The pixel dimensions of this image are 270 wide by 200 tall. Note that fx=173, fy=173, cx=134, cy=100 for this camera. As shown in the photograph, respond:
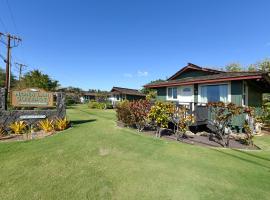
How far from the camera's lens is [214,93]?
481 inches

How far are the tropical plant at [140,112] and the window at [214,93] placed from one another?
5.11m

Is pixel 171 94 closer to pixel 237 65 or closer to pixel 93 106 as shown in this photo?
pixel 93 106

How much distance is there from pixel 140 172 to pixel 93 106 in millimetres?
27225

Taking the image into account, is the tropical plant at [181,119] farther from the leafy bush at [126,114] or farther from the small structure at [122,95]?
the small structure at [122,95]

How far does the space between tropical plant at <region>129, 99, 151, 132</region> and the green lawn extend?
8.54 ft

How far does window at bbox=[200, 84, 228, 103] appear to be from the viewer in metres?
11.5

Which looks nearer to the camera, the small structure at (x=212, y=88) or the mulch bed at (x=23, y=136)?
the mulch bed at (x=23, y=136)

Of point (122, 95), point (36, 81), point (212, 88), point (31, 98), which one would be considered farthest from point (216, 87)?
point (36, 81)

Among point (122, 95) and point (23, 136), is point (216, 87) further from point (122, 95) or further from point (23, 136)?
point (122, 95)

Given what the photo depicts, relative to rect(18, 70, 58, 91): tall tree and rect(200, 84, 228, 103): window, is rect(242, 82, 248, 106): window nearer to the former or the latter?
rect(200, 84, 228, 103): window

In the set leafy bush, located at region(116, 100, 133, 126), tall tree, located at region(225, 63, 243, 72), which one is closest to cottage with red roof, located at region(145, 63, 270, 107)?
leafy bush, located at region(116, 100, 133, 126)

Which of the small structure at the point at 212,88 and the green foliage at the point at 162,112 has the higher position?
the small structure at the point at 212,88

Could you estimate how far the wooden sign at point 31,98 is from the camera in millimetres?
9523

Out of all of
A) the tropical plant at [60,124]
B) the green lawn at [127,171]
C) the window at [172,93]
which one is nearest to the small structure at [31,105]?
the tropical plant at [60,124]
